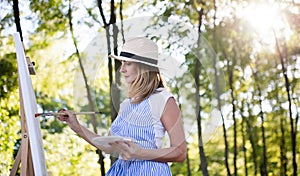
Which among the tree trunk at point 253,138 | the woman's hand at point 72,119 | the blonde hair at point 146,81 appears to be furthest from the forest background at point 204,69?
the blonde hair at point 146,81

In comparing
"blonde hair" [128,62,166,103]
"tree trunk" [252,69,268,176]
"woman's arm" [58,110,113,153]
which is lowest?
"tree trunk" [252,69,268,176]

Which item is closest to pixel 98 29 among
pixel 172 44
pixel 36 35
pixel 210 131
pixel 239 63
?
pixel 36 35

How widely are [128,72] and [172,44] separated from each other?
0.85m

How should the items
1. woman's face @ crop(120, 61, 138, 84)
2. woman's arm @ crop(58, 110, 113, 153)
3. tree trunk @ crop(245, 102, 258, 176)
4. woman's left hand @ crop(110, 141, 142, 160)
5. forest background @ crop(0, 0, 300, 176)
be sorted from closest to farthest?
woman's left hand @ crop(110, 141, 142, 160)
woman's face @ crop(120, 61, 138, 84)
woman's arm @ crop(58, 110, 113, 153)
forest background @ crop(0, 0, 300, 176)
tree trunk @ crop(245, 102, 258, 176)

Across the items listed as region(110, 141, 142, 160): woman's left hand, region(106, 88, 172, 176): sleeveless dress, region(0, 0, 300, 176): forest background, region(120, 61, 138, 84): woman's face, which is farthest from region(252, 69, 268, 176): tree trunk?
region(110, 141, 142, 160): woman's left hand

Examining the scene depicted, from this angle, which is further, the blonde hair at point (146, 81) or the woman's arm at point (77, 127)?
the woman's arm at point (77, 127)

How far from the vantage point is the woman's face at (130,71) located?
6.23 ft

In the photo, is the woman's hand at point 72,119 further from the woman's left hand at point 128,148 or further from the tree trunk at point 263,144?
the tree trunk at point 263,144

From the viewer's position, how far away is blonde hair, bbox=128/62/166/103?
74.5 inches

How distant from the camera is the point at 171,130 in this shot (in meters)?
1.87

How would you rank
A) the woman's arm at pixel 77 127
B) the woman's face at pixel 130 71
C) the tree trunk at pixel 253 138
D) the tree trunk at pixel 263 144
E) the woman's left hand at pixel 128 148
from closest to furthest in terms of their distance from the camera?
Answer: 1. the woman's left hand at pixel 128 148
2. the woman's face at pixel 130 71
3. the woman's arm at pixel 77 127
4. the tree trunk at pixel 263 144
5. the tree trunk at pixel 253 138

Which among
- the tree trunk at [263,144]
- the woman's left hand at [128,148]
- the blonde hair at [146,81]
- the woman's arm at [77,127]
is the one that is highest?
the blonde hair at [146,81]

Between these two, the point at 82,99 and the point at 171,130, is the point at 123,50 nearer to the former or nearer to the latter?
the point at 171,130

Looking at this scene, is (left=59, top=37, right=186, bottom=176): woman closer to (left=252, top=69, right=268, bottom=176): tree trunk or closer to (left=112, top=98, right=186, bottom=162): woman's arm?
(left=112, top=98, right=186, bottom=162): woman's arm
